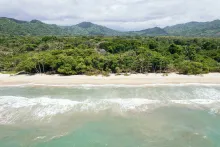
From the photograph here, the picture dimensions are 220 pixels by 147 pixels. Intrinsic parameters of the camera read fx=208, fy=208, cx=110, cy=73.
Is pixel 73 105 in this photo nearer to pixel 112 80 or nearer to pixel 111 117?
pixel 111 117

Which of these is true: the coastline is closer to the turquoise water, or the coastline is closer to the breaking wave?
the turquoise water

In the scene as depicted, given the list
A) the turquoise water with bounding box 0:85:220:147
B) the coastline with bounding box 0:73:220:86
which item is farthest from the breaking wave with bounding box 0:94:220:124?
the coastline with bounding box 0:73:220:86

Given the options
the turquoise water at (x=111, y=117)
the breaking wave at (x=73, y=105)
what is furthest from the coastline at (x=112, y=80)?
the breaking wave at (x=73, y=105)

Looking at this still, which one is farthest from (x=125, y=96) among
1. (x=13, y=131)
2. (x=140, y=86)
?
(x=13, y=131)

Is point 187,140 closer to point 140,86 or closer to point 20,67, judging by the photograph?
point 140,86

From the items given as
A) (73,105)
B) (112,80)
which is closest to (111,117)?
(73,105)

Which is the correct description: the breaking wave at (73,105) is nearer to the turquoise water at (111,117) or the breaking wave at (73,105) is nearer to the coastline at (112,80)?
the turquoise water at (111,117)

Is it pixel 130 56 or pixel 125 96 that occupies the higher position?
pixel 130 56
